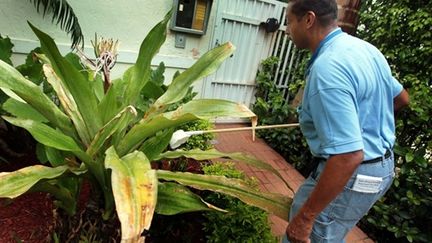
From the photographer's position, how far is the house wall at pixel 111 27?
10.8 feet

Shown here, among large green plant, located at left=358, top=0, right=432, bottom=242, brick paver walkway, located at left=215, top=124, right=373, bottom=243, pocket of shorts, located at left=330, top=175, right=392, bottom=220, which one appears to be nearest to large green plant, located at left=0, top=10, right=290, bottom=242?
pocket of shorts, located at left=330, top=175, right=392, bottom=220

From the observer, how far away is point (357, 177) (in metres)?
1.61

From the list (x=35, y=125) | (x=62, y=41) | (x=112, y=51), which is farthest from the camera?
(x=62, y=41)

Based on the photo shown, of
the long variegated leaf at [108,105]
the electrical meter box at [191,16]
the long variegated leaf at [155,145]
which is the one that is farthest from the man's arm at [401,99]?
the electrical meter box at [191,16]

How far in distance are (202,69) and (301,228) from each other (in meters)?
1.04

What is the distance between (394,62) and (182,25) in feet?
8.16

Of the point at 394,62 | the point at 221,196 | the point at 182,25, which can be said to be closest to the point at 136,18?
the point at 182,25

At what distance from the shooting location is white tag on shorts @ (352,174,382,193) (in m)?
1.62

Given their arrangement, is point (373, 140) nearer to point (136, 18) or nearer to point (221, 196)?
point (221, 196)

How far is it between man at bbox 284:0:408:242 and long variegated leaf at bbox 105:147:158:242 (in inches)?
28.6

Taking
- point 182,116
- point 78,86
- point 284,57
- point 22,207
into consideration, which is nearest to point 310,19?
point 182,116

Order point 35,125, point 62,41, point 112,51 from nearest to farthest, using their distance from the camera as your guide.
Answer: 1. point 35,125
2. point 112,51
3. point 62,41

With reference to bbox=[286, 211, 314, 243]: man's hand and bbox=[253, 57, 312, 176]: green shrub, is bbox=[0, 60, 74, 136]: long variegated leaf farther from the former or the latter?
bbox=[253, 57, 312, 176]: green shrub

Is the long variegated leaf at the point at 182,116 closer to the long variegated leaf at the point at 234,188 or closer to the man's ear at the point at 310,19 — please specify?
the long variegated leaf at the point at 234,188
